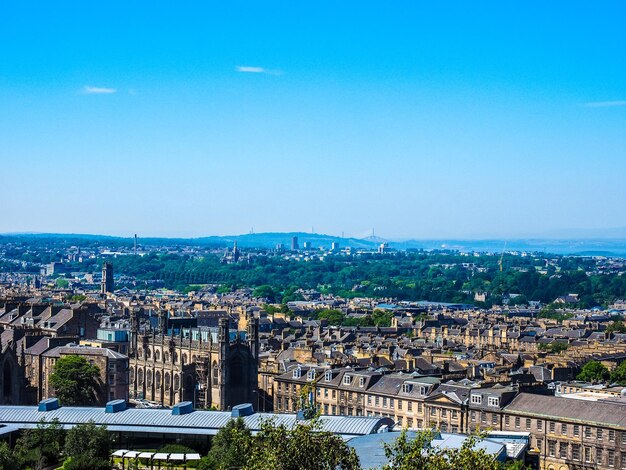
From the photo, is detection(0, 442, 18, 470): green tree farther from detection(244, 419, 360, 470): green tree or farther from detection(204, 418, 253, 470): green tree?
detection(244, 419, 360, 470): green tree

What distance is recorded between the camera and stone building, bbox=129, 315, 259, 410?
85438mm

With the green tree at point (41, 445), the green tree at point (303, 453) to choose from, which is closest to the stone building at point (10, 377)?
the green tree at point (41, 445)

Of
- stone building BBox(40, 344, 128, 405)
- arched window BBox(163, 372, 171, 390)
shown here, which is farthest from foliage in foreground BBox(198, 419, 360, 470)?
arched window BBox(163, 372, 171, 390)

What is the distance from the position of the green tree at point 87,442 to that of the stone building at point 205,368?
24622mm

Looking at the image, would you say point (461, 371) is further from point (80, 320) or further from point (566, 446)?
point (80, 320)

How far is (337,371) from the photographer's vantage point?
84.3m

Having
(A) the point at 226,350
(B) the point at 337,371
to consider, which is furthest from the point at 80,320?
(B) the point at 337,371

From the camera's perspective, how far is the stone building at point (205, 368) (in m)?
→ 85.4

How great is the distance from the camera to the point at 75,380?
80.8 m

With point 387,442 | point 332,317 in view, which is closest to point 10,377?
point 387,442

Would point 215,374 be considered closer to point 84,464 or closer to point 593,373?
point 84,464

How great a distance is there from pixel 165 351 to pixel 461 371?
82.6ft

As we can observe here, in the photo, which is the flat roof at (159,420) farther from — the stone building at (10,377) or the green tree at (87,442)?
the stone building at (10,377)

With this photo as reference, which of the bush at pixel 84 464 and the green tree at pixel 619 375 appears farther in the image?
the green tree at pixel 619 375
